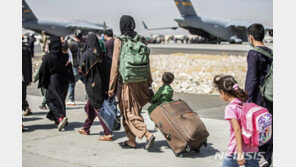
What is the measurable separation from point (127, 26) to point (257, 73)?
1930mm

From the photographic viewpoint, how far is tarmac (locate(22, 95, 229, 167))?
15.5 feet

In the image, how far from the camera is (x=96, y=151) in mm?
5211

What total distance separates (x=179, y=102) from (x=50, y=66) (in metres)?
2.58

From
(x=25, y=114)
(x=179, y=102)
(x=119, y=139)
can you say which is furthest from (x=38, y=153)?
(x=25, y=114)

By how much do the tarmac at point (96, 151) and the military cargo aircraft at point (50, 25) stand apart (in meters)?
56.8

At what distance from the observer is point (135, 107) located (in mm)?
5105

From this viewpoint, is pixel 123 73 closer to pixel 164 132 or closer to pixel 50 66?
pixel 164 132

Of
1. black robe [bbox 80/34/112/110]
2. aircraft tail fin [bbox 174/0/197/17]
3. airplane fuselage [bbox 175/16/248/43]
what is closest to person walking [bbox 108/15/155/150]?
black robe [bbox 80/34/112/110]

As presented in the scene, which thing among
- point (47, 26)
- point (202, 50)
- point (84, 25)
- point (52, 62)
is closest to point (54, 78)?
point (52, 62)

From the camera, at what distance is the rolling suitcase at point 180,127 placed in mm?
4770

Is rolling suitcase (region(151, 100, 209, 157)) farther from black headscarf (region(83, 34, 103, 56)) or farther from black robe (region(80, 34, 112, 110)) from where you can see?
black headscarf (region(83, 34, 103, 56))

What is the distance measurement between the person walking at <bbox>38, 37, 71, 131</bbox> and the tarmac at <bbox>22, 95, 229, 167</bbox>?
1.11 feet

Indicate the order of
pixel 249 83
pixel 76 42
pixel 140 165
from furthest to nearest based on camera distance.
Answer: pixel 76 42, pixel 140 165, pixel 249 83

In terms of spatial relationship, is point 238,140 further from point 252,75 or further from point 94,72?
point 94,72
